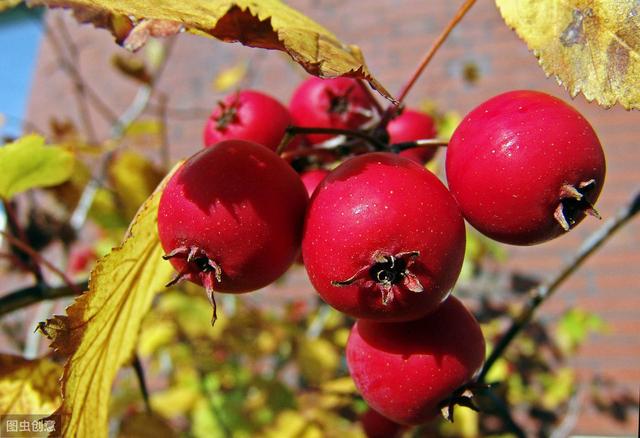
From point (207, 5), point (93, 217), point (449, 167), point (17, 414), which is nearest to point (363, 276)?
point (449, 167)

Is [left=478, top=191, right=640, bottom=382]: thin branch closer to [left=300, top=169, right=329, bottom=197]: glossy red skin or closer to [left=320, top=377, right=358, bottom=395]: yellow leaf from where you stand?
[left=300, top=169, right=329, bottom=197]: glossy red skin

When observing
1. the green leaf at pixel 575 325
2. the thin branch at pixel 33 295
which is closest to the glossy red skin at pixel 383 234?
the thin branch at pixel 33 295

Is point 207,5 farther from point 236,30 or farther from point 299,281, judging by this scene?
point 299,281

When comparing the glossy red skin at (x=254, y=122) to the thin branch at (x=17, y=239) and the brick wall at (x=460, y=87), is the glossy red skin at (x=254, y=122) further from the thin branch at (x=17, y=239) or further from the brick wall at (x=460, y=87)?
the brick wall at (x=460, y=87)

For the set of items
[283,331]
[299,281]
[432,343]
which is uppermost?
[432,343]

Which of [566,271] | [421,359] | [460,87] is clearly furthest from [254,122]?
[460,87]

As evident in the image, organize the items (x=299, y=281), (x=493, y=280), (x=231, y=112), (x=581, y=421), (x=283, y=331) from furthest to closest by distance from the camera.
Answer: (x=299, y=281)
(x=493, y=280)
(x=581, y=421)
(x=283, y=331)
(x=231, y=112)
